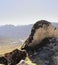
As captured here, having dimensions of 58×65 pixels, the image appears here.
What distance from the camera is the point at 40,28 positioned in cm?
934

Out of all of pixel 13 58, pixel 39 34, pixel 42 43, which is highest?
pixel 39 34

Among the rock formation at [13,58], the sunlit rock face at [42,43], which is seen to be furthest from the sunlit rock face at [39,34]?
the rock formation at [13,58]

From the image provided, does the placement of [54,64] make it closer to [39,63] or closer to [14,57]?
[39,63]

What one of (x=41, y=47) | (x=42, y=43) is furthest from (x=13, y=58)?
(x=42, y=43)

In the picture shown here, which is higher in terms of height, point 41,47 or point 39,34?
point 39,34

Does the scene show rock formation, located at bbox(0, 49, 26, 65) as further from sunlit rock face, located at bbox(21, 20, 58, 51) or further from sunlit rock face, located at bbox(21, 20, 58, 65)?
sunlit rock face, located at bbox(21, 20, 58, 51)

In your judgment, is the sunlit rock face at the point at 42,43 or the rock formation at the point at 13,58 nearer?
the rock formation at the point at 13,58

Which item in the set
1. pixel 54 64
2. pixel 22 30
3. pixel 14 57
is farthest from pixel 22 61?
pixel 22 30

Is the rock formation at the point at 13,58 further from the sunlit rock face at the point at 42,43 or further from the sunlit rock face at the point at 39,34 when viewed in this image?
the sunlit rock face at the point at 39,34

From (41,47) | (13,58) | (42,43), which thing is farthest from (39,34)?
(13,58)

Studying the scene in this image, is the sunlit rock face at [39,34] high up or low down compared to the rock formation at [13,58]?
up

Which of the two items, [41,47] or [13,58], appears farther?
[41,47]

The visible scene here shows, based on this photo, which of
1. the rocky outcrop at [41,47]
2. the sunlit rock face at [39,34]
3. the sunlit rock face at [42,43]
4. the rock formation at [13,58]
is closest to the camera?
the rock formation at [13,58]

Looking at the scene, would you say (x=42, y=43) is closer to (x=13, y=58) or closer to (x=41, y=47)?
(x=41, y=47)
